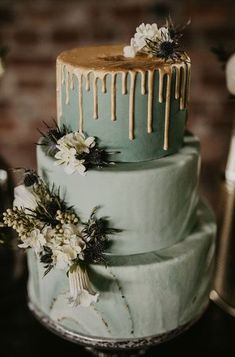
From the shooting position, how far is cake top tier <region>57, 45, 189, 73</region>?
1.07 metres

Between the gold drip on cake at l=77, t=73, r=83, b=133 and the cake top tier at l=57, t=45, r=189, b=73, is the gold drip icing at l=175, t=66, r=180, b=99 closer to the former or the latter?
the cake top tier at l=57, t=45, r=189, b=73

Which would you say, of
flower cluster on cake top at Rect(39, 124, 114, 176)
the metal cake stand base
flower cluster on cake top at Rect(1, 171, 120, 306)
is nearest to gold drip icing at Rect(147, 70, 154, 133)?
Answer: flower cluster on cake top at Rect(39, 124, 114, 176)

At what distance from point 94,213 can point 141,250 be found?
0.14 metres

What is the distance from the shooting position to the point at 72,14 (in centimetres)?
234

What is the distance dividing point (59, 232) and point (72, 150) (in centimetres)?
17

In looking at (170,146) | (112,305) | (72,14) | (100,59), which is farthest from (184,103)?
(72,14)

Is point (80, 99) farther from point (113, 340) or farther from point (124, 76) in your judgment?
point (113, 340)

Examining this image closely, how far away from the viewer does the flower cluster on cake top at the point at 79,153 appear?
3.50 ft

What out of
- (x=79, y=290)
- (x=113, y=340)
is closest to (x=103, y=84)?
(x=79, y=290)

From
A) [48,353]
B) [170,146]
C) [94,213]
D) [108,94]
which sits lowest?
[48,353]

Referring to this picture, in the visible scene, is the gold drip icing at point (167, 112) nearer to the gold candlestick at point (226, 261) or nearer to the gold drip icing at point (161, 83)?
the gold drip icing at point (161, 83)

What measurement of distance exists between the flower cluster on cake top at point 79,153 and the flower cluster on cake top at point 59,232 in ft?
0.29

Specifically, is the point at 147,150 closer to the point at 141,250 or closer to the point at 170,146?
the point at 170,146

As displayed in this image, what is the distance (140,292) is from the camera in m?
1.15
